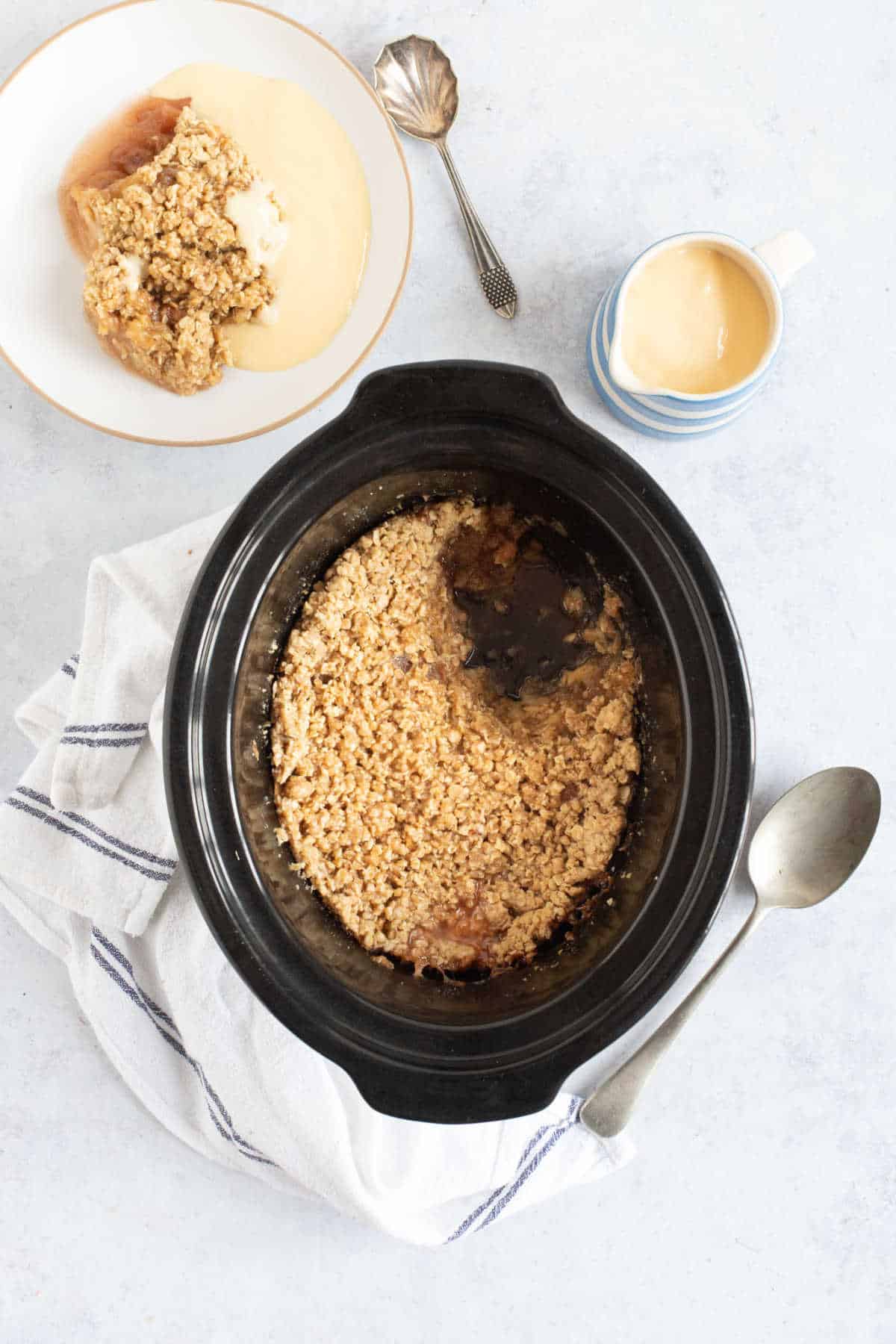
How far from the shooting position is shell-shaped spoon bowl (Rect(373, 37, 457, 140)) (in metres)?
1.22

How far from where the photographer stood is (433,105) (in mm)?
1229

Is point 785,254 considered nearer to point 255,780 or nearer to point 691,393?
point 691,393

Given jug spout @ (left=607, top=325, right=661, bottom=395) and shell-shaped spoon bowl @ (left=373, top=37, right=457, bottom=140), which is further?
shell-shaped spoon bowl @ (left=373, top=37, right=457, bottom=140)

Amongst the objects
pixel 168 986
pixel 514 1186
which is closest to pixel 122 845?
pixel 168 986

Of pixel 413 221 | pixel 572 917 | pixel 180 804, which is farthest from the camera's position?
pixel 413 221

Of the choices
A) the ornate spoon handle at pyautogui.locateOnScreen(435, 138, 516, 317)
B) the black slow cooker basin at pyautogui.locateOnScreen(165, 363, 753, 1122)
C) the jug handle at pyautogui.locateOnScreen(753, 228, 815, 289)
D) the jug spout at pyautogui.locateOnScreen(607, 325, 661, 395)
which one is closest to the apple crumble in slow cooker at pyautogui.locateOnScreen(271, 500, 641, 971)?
the black slow cooker basin at pyautogui.locateOnScreen(165, 363, 753, 1122)

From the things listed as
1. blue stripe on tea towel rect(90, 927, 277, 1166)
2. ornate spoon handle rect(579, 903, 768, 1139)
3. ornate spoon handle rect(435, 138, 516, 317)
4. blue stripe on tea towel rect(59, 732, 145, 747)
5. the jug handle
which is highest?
ornate spoon handle rect(435, 138, 516, 317)

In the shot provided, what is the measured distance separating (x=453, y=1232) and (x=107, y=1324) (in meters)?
0.48

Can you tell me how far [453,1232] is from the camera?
1267 mm

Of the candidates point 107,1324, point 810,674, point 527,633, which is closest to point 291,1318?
point 107,1324

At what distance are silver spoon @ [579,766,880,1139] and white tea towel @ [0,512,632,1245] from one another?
7 centimetres

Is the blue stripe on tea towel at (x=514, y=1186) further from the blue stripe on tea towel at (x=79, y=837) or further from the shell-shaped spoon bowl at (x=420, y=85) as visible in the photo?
the shell-shaped spoon bowl at (x=420, y=85)

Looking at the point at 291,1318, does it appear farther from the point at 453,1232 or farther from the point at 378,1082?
the point at 378,1082

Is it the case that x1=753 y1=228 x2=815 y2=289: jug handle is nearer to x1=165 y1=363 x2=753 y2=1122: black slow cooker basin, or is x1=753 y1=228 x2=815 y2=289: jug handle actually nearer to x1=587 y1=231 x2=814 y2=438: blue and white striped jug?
x1=587 y1=231 x2=814 y2=438: blue and white striped jug
